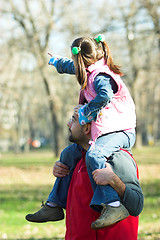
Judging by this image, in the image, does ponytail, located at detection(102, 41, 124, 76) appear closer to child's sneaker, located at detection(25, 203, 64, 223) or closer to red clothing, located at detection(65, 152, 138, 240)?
red clothing, located at detection(65, 152, 138, 240)

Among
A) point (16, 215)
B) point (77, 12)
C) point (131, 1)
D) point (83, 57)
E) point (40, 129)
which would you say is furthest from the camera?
point (40, 129)

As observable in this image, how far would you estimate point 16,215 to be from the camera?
9.90m

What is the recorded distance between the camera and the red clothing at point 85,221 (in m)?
3.14

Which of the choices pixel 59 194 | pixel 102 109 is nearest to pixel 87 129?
pixel 102 109

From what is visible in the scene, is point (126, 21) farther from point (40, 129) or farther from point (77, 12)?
point (40, 129)

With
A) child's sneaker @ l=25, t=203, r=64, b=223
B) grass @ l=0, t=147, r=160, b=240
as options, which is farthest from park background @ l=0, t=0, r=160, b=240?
child's sneaker @ l=25, t=203, r=64, b=223

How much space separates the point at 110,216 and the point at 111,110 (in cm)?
84

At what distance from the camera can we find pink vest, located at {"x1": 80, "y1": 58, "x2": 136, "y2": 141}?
3188 mm

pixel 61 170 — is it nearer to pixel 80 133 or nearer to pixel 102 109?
pixel 80 133

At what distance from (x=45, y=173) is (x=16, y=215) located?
28.6 ft

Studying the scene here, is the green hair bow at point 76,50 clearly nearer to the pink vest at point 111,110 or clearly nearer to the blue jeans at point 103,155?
the pink vest at point 111,110

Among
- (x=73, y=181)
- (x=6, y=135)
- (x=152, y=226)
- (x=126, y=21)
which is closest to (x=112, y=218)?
(x=73, y=181)

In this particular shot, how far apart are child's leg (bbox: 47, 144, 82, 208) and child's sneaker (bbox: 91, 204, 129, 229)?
2.48 ft

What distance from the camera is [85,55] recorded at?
3.28 metres
